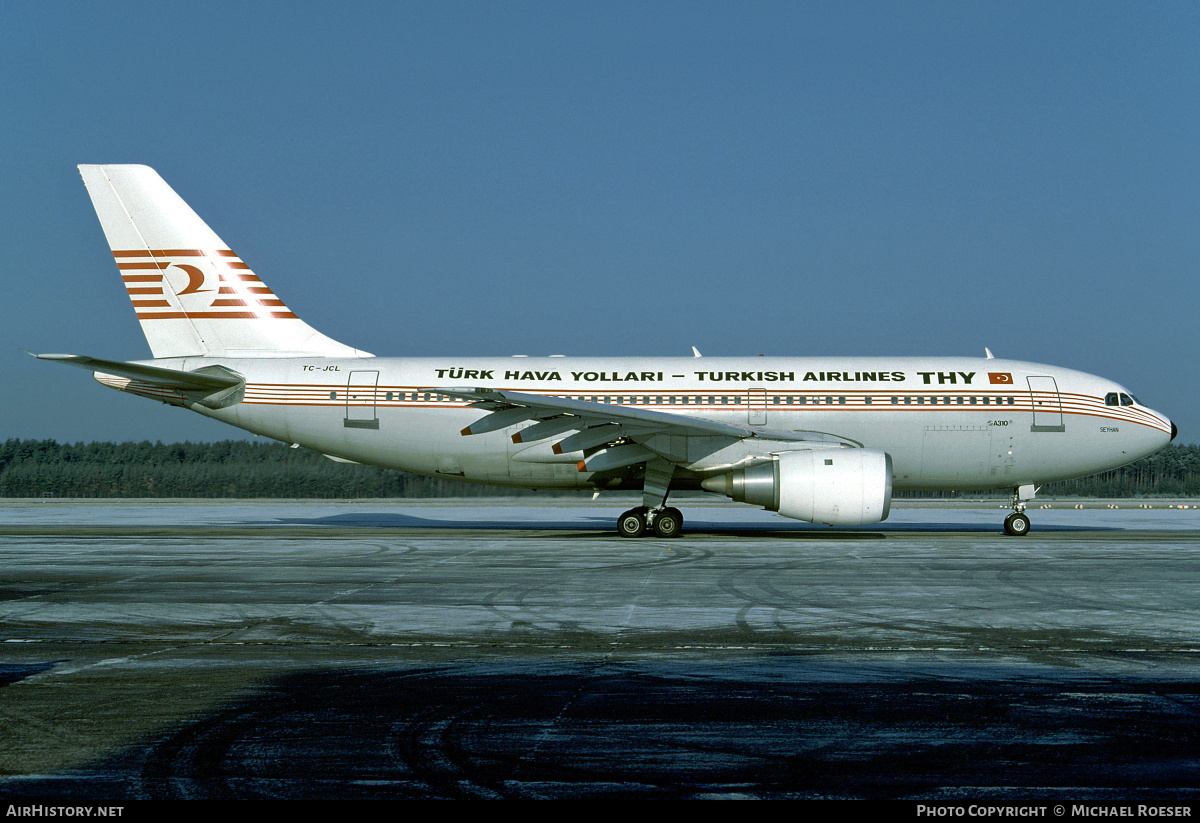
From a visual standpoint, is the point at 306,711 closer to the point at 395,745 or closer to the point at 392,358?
the point at 395,745

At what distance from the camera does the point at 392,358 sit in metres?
21.3

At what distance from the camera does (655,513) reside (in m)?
19.2

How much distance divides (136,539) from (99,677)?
44.2ft

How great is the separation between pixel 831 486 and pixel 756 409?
303 centimetres

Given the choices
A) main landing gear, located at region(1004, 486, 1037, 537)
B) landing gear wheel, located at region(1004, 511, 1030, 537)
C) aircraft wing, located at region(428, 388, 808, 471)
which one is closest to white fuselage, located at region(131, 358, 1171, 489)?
main landing gear, located at region(1004, 486, 1037, 537)

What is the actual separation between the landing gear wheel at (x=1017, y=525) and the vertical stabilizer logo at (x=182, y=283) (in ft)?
55.1

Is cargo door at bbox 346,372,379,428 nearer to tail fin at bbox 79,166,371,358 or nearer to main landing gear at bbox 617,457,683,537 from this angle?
tail fin at bbox 79,166,371,358

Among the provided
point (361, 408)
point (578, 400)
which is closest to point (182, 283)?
point (361, 408)

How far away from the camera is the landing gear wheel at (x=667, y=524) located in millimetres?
19047

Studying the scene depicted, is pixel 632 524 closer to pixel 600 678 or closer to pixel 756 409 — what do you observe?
pixel 756 409

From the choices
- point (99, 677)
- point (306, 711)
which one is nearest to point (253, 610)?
point (99, 677)

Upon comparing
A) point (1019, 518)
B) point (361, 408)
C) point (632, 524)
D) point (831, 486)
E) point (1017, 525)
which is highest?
point (361, 408)

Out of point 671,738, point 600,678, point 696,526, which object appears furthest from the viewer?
point 696,526

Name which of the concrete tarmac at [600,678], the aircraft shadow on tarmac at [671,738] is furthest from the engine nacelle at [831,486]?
the aircraft shadow on tarmac at [671,738]
